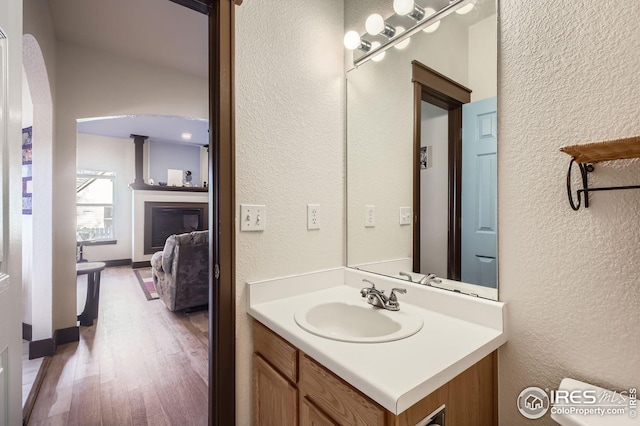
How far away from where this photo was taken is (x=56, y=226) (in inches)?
101

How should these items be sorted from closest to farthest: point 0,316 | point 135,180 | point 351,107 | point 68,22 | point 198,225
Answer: point 0,316
point 351,107
point 68,22
point 135,180
point 198,225

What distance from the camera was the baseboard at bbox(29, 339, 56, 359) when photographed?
2.37m

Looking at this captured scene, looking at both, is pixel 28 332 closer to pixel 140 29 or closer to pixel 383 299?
pixel 140 29

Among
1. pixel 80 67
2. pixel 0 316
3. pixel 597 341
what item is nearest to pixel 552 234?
pixel 597 341

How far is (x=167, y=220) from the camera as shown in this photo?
647cm

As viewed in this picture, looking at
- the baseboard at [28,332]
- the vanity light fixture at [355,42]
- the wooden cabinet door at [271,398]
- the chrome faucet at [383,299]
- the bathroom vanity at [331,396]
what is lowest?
the baseboard at [28,332]

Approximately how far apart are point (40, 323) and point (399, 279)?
2.92 m

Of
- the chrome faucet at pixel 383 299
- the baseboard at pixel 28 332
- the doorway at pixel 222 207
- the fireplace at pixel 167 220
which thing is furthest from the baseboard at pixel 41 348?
the fireplace at pixel 167 220

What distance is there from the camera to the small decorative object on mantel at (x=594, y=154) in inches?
28.1

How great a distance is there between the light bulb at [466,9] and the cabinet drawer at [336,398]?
1.38 meters

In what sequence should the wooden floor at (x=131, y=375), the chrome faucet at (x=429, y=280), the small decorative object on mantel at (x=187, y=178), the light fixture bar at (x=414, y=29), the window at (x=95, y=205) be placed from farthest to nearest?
the small decorative object on mantel at (x=187, y=178)
the window at (x=95, y=205)
the wooden floor at (x=131, y=375)
the chrome faucet at (x=429, y=280)
the light fixture bar at (x=414, y=29)

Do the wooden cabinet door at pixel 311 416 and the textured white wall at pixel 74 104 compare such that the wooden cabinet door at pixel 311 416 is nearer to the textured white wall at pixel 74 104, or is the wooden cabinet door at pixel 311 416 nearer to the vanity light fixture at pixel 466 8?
the vanity light fixture at pixel 466 8

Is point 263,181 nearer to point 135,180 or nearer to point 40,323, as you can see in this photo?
point 40,323

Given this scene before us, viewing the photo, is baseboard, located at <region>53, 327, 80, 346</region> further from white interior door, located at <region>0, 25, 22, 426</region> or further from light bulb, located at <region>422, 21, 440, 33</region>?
light bulb, located at <region>422, 21, 440, 33</region>
